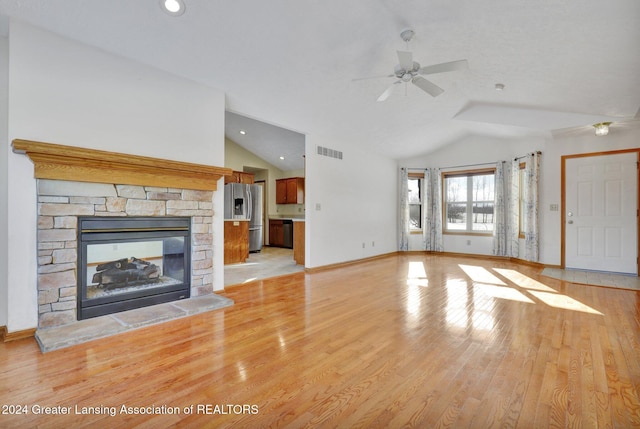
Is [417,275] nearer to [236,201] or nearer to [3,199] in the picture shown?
[236,201]

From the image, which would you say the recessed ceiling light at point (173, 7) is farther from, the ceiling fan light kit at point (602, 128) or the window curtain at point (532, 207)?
the window curtain at point (532, 207)

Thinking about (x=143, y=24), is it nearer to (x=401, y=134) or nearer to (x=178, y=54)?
(x=178, y=54)

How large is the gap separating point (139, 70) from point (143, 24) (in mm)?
606

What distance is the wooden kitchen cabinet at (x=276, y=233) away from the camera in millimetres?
9234

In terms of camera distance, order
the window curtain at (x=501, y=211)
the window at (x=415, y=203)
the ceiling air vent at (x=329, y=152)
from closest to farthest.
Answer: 1. the ceiling air vent at (x=329, y=152)
2. the window curtain at (x=501, y=211)
3. the window at (x=415, y=203)

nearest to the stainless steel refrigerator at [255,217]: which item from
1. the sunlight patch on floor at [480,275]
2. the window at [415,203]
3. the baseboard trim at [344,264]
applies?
the baseboard trim at [344,264]

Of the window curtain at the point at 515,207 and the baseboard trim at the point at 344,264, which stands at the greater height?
the window curtain at the point at 515,207

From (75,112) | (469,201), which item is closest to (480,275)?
(469,201)

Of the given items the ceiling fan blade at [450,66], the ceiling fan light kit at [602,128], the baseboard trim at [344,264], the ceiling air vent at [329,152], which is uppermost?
the ceiling fan blade at [450,66]

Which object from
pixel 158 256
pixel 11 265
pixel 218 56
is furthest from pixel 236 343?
pixel 218 56

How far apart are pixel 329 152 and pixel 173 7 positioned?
368 centimetres

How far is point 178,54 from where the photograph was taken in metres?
3.16

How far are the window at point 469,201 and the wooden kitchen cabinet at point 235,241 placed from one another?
5.23 meters

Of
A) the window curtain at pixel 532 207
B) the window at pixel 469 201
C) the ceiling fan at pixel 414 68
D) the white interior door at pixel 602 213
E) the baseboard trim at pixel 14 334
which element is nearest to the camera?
the baseboard trim at pixel 14 334
